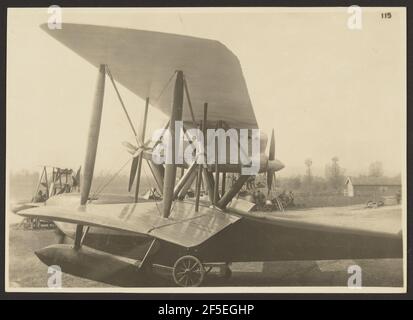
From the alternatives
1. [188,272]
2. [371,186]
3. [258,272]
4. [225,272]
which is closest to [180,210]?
[188,272]

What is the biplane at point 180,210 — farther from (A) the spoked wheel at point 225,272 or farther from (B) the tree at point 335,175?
(B) the tree at point 335,175

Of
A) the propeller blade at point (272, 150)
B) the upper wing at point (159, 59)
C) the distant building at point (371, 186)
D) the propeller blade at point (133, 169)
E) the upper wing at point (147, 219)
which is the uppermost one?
the upper wing at point (159, 59)

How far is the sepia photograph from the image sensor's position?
132 inches

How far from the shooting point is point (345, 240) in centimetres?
343

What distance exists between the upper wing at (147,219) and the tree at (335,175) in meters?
0.75

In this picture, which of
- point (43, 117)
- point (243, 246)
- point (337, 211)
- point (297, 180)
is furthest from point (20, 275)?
point (337, 211)

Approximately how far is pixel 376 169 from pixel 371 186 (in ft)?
0.45

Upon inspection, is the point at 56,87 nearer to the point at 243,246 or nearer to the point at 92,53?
the point at 92,53

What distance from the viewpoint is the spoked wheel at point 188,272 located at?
10.8 ft

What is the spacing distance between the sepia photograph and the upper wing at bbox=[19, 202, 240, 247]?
25mm

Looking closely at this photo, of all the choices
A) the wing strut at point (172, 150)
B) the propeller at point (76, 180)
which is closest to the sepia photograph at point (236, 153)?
the propeller at point (76, 180)

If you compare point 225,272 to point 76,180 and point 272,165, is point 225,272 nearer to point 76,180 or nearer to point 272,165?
point 272,165

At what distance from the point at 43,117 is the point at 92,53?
0.64 m
